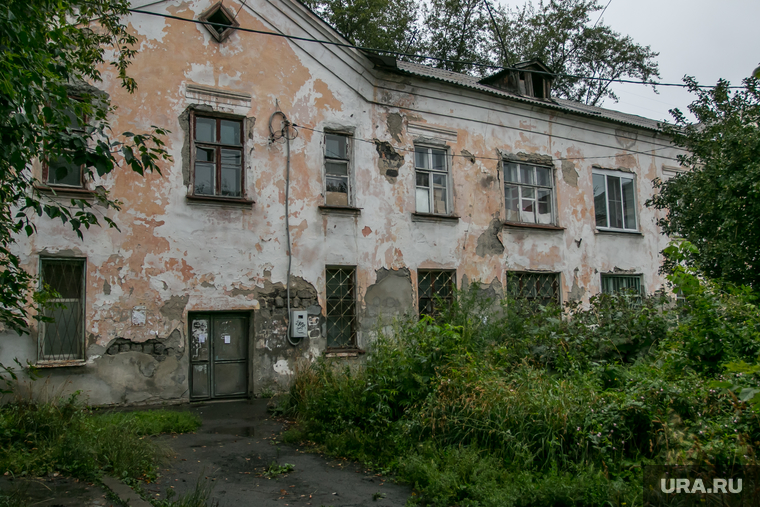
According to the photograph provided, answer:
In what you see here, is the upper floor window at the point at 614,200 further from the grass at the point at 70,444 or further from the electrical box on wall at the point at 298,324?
the grass at the point at 70,444

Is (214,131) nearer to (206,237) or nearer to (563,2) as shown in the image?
(206,237)

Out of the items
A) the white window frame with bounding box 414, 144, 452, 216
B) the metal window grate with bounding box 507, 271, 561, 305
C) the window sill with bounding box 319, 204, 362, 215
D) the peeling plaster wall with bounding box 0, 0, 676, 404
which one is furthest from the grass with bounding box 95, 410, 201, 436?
the metal window grate with bounding box 507, 271, 561, 305

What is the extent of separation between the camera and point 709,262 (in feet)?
34.4

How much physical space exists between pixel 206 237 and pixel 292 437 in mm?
4522

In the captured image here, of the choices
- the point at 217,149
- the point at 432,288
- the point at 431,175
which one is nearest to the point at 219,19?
the point at 217,149

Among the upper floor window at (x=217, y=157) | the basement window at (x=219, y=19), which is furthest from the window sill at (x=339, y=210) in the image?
the basement window at (x=219, y=19)

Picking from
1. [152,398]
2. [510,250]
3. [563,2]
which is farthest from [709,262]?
[563,2]

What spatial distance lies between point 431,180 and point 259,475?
8.34m

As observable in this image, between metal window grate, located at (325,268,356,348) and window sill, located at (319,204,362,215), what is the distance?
1142mm

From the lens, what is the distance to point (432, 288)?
12.6m

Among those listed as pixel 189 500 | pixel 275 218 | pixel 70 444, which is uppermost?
pixel 275 218

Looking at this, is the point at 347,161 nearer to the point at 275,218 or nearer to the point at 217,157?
the point at 275,218

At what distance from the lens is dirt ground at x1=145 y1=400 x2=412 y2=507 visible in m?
5.14

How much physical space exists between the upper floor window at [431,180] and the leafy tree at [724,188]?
190 inches
